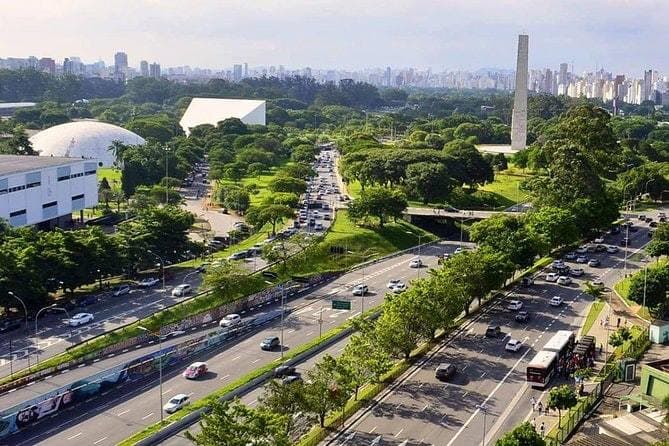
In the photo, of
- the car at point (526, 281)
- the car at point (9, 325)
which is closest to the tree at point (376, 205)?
the car at point (526, 281)

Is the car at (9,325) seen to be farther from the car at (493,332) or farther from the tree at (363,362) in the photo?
the car at (493,332)

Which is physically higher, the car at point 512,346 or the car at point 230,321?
the car at point 512,346

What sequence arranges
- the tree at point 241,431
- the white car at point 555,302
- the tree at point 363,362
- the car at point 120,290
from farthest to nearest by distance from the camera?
the car at point 120,290
the white car at point 555,302
the tree at point 363,362
the tree at point 241,431

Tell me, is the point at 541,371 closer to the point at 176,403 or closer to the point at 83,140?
the point at 176,403

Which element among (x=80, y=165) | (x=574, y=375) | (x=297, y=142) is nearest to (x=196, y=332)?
(x=574, y=375)

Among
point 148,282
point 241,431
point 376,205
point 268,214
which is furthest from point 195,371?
point 376,205
